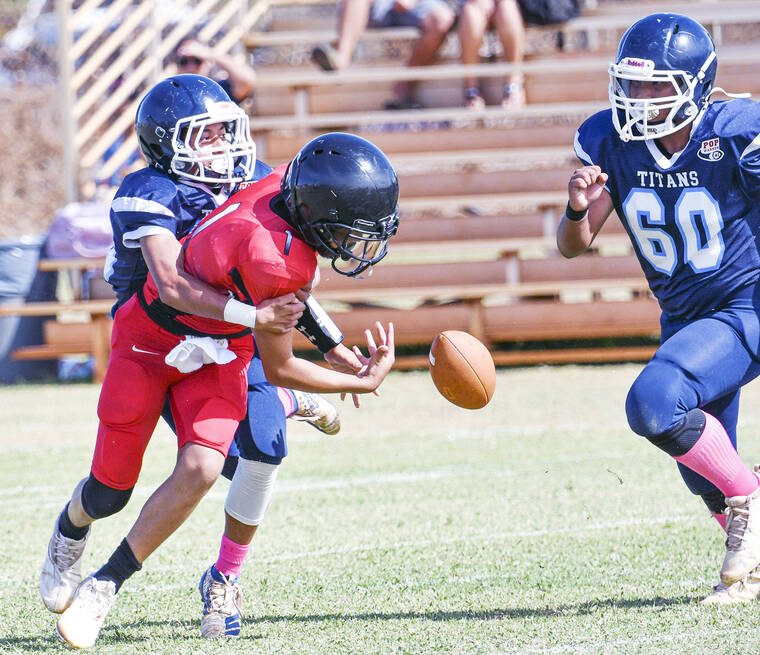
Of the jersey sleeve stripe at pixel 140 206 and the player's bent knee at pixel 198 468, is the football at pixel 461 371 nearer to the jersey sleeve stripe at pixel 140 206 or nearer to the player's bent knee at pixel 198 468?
the player's bent knee at pixel 198 468

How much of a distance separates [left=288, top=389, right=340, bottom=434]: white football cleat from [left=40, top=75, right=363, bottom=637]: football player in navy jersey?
1.21ft

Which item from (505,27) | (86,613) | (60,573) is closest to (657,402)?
(86,613)

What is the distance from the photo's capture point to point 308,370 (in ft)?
10.9

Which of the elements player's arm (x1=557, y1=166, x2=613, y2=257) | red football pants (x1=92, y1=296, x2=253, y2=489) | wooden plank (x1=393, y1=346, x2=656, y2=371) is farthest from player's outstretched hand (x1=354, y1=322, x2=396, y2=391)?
wooden plank (x1=393, y1=346, x2=656, y2=371)

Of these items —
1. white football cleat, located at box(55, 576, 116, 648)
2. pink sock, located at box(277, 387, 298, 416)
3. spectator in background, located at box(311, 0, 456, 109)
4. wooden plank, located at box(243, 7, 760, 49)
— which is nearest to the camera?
white football cleat, located at box(55, 576, 116, 648)

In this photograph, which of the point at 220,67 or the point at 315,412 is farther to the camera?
the point at 220,67

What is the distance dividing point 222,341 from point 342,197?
61 cm

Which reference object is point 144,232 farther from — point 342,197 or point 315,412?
point 315,412

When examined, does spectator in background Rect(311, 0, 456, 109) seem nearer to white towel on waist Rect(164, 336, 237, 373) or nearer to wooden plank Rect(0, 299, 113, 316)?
wooden plank Rect(0, 299, 113, 316)

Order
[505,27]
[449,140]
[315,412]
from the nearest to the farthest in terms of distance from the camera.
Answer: [315,412]
[505,27]
[449,140]

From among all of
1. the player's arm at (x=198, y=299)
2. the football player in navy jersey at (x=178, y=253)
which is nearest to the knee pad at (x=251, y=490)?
the football player in navy jersey at (x=178, y=253)

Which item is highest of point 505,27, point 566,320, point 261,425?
point 261,425

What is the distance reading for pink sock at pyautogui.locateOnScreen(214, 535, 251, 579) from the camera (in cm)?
360

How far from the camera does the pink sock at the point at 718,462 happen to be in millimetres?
3428
